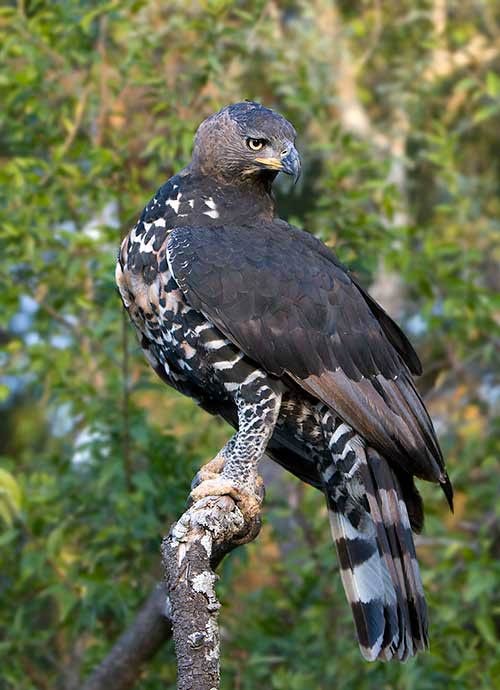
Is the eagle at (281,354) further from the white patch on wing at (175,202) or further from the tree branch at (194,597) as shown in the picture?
the tree branch at (194,597)

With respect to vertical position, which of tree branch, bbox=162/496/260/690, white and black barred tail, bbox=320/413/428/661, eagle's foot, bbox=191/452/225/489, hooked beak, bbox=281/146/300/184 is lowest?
tree branch, bbox=162/496/260/690

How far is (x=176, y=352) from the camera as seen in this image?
3.66 m

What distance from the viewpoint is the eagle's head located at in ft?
12.3

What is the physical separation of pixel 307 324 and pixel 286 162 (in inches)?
19.6

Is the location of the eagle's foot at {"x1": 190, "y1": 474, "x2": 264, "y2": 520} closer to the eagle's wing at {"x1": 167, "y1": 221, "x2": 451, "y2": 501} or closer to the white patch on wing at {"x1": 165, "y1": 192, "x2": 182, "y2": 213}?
the eagle's wing at {"x1": 167, "y1": 221, "x2": 451, "y2": 501}

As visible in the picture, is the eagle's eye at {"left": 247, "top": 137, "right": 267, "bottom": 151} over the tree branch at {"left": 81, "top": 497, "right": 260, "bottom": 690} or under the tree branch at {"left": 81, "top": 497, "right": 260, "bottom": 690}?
over

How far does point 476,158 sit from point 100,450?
13.8ft

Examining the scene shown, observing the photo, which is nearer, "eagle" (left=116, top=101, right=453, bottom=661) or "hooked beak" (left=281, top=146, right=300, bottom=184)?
"eagle" (left=116, top=101, right=453, bottom=661)

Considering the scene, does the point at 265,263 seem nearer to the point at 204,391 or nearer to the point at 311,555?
the point at 204,391

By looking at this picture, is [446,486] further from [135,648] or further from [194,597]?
[135,648]

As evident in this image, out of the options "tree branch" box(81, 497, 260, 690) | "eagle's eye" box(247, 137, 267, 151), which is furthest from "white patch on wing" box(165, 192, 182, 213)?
"tree branch" box(81, 497, 260, 690)

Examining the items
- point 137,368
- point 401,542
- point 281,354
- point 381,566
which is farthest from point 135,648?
point 281,354

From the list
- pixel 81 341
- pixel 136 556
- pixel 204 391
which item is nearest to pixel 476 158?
pixel 81 341

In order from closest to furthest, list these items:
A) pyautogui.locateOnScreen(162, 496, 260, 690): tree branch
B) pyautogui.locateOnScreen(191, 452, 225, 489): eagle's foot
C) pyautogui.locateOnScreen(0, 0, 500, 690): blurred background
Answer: pyautogui.locateOnScreen(162, 496, 260, 690): tree branch → pyautogui.locateOnScreen(191, 452, 225, 489): eagle's foot → pyautogui.locateOnScreen(0, 0, 500, 690): blurred background
